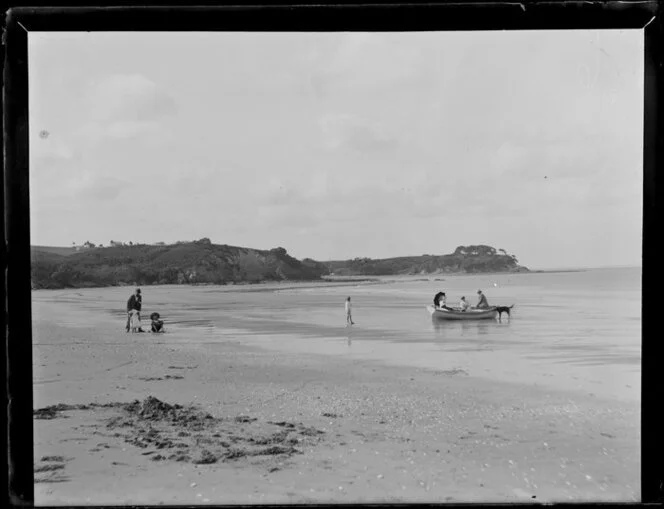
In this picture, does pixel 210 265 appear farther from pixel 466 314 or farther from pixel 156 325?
pixel 466 314

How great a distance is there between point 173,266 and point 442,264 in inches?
198

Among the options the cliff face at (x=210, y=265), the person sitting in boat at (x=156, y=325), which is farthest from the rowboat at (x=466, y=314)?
the person sitting in boat at (x=156, y=325)

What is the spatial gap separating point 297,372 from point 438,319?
4.38m

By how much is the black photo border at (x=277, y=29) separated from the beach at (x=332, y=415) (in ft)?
1.73

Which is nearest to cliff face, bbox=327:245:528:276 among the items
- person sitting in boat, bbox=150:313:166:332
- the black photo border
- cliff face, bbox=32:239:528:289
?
cliff face, bbox=32:239:528:289

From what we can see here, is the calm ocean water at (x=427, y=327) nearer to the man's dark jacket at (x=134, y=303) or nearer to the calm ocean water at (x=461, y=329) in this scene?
the calm ocean water at (x=461, y=329)

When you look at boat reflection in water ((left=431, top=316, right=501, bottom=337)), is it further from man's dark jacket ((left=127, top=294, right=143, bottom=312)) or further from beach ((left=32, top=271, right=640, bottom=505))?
man's dark jacket ((left=127, top=294, right=143, bottom=312))

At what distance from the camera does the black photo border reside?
2.58 m

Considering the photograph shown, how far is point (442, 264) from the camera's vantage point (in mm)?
8422

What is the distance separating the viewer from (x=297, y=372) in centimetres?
589

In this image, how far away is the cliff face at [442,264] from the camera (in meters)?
7.32
